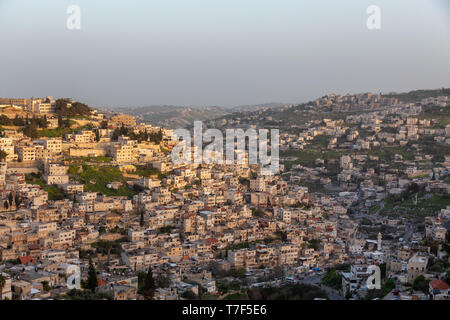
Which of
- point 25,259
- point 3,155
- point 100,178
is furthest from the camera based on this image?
point 100,178

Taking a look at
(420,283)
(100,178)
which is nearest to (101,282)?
(420,283)

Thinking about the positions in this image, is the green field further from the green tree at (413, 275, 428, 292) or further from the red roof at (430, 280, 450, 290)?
the red roof at (430, 280, 450, 290)

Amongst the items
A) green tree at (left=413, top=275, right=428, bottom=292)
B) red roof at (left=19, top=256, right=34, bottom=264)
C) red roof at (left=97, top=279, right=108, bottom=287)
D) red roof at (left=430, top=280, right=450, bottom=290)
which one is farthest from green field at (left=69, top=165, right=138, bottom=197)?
red roof at (left=430, top=280, right=450, bottom=290)

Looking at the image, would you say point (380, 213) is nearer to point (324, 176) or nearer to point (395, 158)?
point (324, 176)

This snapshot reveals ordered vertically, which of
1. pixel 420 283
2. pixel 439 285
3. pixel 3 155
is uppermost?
pixel 3 155

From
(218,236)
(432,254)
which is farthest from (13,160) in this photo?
(432,254)

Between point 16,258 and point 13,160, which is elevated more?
point 13,160

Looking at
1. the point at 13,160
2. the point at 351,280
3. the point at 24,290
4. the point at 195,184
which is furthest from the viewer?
the point at 195,184

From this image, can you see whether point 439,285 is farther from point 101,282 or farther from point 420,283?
point 101,282
